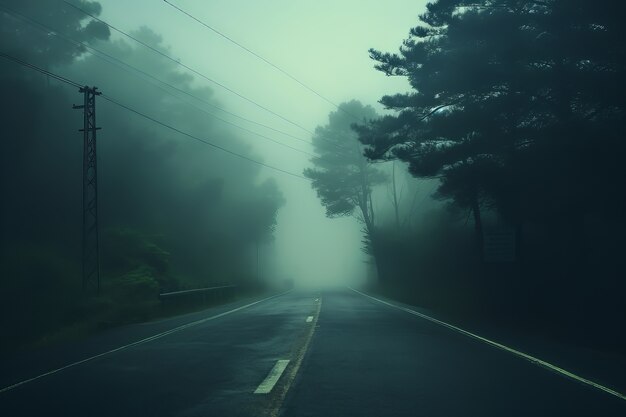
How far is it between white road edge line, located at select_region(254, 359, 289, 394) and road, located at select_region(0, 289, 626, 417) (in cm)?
1

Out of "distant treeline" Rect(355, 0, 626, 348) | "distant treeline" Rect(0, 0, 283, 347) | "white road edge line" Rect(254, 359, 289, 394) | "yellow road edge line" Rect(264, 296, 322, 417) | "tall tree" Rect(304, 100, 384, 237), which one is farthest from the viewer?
"tall tree" Rect(304, 100, 384, 237)

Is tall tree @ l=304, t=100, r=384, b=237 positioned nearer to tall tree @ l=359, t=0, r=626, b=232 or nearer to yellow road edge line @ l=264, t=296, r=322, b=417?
tall tree @ l=359, t=0, r=626, b=232

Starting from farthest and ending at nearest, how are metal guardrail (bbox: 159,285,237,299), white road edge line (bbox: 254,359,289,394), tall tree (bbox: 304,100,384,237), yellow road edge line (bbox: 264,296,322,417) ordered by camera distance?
tall tree (bbox: 304,100,384,237) → metal guardrail (bbox: 159,285,237,299) → white road edge line (bbox: 254,359,289,394) → yellow road edge line (bbox: 264,296,322,417)

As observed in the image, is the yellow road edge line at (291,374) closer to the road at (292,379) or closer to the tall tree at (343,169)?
the road at (292,379)

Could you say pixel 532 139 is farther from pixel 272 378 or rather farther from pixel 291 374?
pixel 272 378

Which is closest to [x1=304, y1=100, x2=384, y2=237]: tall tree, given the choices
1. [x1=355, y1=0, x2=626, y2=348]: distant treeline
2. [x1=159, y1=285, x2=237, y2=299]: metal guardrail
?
[x1=159, y1=285, x2=237, y2=299]: metal guardrail

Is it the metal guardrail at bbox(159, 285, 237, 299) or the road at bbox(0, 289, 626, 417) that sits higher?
the metal guardrail at bbox(159, 285, 237, 299)

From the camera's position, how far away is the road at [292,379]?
6.05m

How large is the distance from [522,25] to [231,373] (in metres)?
16.9

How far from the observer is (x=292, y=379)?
7602 mm

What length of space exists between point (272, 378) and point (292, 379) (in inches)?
12.0

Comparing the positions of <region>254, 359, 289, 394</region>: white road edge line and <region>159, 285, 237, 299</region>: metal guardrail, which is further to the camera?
<region>159, 285, 237, 299</region>: metal guardrail

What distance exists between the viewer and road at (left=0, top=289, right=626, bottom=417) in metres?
6.05

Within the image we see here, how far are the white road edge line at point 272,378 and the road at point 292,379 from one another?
0.01m
